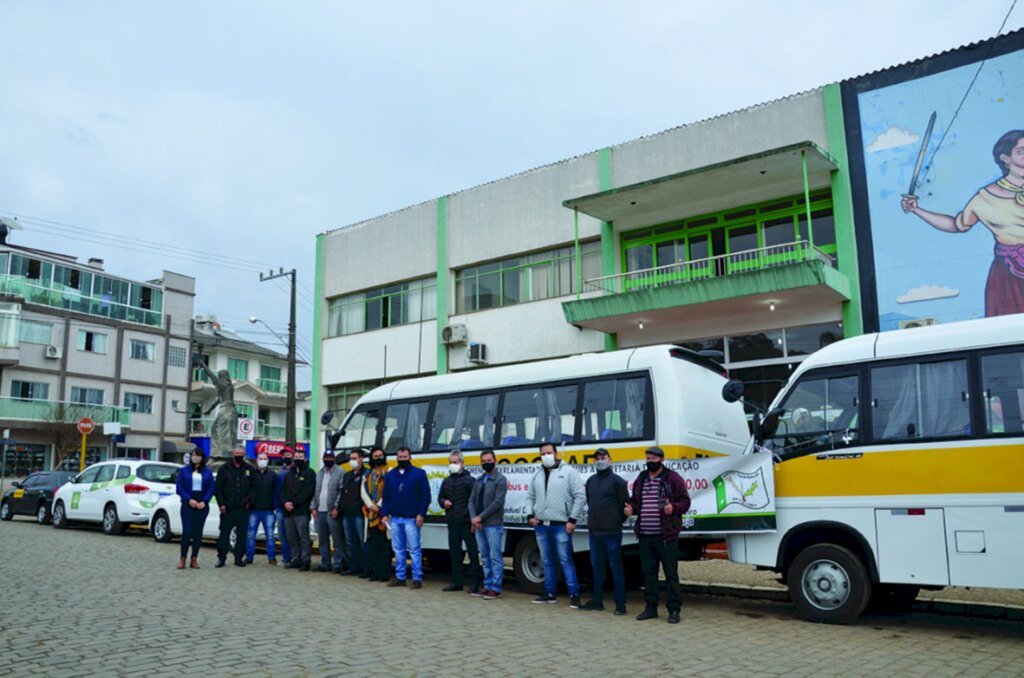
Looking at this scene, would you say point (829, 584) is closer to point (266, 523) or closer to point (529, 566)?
point (529, 566)

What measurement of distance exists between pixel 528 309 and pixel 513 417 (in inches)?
528

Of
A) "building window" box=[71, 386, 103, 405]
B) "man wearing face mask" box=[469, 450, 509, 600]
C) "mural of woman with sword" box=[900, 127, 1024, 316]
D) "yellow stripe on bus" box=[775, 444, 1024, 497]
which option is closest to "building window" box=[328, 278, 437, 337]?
"mural of woman with sword" box=[900, 127, 1024, 316]

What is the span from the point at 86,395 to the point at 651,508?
48063 mm

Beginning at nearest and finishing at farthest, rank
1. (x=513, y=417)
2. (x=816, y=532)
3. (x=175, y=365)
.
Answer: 1. (x=816, y=532)
2. (x=513, y=417)
3. (x=175, y=365)

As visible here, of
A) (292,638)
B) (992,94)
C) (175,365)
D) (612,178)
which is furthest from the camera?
(175,365)

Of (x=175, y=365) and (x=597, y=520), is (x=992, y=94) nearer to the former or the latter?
(x=597, y=520)

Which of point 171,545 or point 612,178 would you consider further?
point 612,178

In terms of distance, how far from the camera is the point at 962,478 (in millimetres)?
8570

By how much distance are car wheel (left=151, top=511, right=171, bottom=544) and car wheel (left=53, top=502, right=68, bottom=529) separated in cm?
505

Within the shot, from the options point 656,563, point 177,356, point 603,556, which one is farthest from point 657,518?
point 177,356

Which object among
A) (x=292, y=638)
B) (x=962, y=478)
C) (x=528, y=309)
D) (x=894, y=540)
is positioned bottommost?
(x=292, y=638)

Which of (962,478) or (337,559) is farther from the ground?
(962,478)

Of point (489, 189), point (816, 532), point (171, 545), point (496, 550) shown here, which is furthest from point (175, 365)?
point (816, 532)

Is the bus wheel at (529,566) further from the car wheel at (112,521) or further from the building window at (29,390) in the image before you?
the building window at (29,390)
